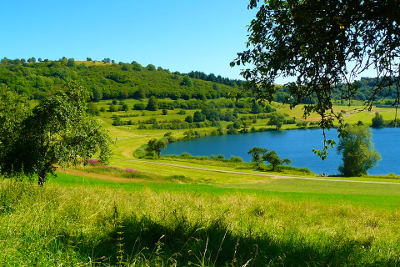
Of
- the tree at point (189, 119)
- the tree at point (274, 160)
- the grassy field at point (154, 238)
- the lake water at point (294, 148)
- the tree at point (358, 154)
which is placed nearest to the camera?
the grassy field at point (154, 238)

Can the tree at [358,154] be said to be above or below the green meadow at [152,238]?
below

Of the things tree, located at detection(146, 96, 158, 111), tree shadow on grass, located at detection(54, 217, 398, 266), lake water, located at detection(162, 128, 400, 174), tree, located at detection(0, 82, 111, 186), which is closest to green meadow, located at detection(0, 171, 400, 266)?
tree shadow on grass, located at detection(54, 217, 398, 266)

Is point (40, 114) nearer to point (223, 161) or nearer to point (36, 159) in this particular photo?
point (36, 159)

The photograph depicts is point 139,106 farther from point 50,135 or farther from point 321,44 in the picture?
point 321,44

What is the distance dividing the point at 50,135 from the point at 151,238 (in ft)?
45.4

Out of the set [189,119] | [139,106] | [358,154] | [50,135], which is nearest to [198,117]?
[189,119]

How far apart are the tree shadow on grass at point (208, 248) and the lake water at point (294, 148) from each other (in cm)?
7610

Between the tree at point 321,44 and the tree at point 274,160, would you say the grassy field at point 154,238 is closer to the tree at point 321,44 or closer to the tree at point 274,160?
Result: the tree at point 321,44

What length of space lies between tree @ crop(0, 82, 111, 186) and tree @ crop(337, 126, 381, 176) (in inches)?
2487

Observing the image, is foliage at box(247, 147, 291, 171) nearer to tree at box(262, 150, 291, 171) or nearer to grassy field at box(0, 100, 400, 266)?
tree at box(262, 150, 291, 171)

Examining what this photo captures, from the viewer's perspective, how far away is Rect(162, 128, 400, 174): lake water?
8152cm

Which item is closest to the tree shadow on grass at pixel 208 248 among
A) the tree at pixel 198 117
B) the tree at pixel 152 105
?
the tree at pixel 198 117

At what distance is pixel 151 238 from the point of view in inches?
175

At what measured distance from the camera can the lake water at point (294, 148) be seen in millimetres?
81519
